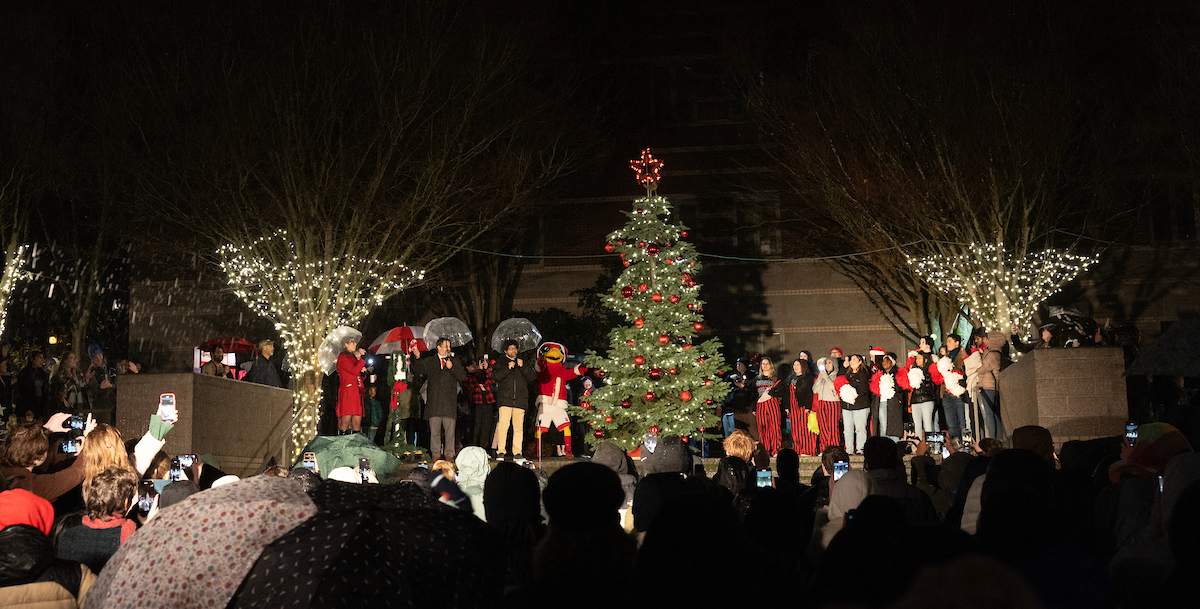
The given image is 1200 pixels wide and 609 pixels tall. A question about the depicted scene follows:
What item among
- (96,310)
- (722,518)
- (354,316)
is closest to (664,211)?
(354,316)

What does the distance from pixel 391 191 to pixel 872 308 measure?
1457cm

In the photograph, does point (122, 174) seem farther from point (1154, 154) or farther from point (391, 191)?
point (1154, 154)

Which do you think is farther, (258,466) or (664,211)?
(664,211)

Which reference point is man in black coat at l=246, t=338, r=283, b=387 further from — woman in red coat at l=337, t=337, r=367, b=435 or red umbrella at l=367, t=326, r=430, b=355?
red umbrella at l=367, t=326, r=430, b=355

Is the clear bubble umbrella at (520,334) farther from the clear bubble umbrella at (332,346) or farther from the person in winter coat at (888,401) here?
the person in winter coat at (888,401)

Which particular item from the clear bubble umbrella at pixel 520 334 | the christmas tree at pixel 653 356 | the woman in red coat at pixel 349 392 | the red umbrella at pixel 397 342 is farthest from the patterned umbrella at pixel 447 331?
the woman in red coat at pixel 349 392

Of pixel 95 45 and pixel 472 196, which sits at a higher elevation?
pixel 95 45

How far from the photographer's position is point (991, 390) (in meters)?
17.3

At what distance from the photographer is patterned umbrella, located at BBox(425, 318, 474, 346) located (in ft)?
78.8

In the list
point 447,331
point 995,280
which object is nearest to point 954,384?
point 995,280

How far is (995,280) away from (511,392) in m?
11.6

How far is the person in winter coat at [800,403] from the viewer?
64.7 feet

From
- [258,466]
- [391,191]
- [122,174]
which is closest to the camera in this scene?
[258,466]

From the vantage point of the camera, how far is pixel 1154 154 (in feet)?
90.5
